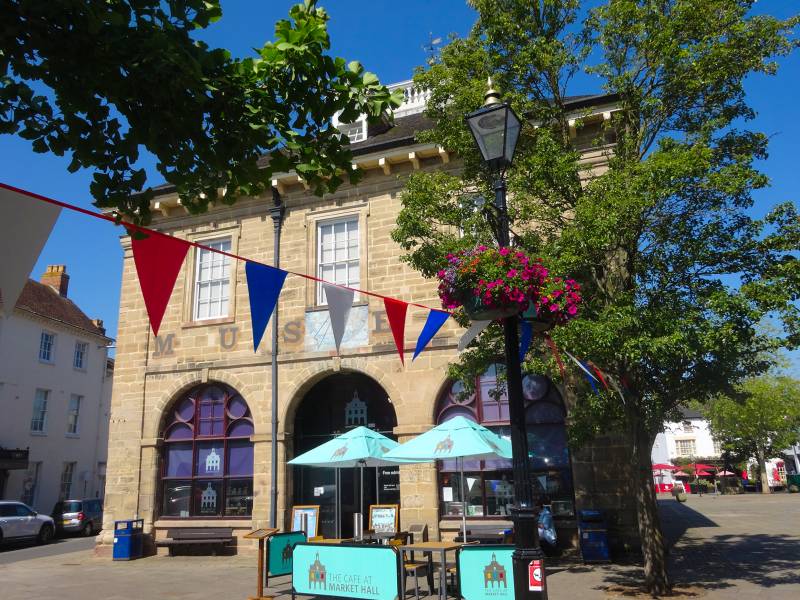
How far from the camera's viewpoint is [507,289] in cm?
554

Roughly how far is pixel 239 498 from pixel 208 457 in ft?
4.32

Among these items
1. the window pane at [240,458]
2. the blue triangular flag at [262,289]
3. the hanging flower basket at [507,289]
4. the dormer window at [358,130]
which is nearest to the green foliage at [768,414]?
the dormer window at [358,130]

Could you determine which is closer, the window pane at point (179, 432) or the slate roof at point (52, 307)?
the window pane at point (179, 432)

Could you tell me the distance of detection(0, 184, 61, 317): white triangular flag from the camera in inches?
206

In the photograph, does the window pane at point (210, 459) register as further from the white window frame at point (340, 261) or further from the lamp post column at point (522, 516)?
the lamp post column at point (522, 516)

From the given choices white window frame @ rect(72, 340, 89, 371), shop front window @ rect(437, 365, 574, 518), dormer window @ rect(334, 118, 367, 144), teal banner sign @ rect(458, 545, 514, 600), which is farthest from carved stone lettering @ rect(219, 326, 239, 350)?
white window frame @ rect(72, 340, 89, 371)

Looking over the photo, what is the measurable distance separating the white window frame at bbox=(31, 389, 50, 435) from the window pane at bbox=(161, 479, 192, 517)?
51.0 feet

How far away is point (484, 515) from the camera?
43.2 feet

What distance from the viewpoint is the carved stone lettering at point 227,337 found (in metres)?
15.7

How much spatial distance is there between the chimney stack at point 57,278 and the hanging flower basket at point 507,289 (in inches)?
1237

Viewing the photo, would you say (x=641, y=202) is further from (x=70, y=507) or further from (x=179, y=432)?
(x=70, y=507)

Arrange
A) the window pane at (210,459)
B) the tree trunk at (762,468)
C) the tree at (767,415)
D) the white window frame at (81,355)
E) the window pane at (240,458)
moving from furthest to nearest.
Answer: the tree trunk at (762,468)
the tree at (767,415)
the white window frame at (81,355)
the window pane at (210,459)
the window pane at (240,458)

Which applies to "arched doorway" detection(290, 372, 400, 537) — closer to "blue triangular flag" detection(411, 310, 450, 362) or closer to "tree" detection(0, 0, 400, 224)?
"blue triangular flag" detection(411, 310, 450, 362)

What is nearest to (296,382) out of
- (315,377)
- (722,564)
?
(315,377)
